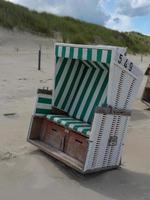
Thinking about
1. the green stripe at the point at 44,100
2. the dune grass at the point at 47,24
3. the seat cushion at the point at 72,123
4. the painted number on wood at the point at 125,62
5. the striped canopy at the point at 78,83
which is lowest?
the dune grass at the point at 47,24

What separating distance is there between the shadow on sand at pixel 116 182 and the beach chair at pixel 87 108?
137mm

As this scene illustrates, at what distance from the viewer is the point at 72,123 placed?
671cm

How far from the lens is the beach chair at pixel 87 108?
20.1ft

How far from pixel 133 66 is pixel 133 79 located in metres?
0.18

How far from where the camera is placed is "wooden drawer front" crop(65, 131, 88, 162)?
21.0 feet

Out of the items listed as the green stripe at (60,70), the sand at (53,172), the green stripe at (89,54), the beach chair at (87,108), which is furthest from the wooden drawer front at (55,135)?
the green stripe at (89,54)

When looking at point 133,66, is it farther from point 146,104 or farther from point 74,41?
point 74,41

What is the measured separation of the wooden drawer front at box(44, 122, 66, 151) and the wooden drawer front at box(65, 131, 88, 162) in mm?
169

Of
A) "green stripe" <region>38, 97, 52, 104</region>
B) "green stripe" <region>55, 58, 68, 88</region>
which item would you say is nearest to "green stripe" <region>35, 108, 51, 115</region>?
"green stripe" <region>38, 97, 52, 104</region>

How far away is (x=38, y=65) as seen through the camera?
1723cm

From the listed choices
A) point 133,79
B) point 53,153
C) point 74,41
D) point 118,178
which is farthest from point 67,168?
point 74,41

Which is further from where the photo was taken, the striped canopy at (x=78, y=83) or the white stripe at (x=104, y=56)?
the striped canopy at (x=78, y=83)

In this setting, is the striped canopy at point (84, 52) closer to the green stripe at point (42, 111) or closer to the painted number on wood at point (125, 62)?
the painted number on wood at point (125, 62)

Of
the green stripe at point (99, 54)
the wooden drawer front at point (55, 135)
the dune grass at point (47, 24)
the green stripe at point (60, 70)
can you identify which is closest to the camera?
the green stripe at point (99, 54)
